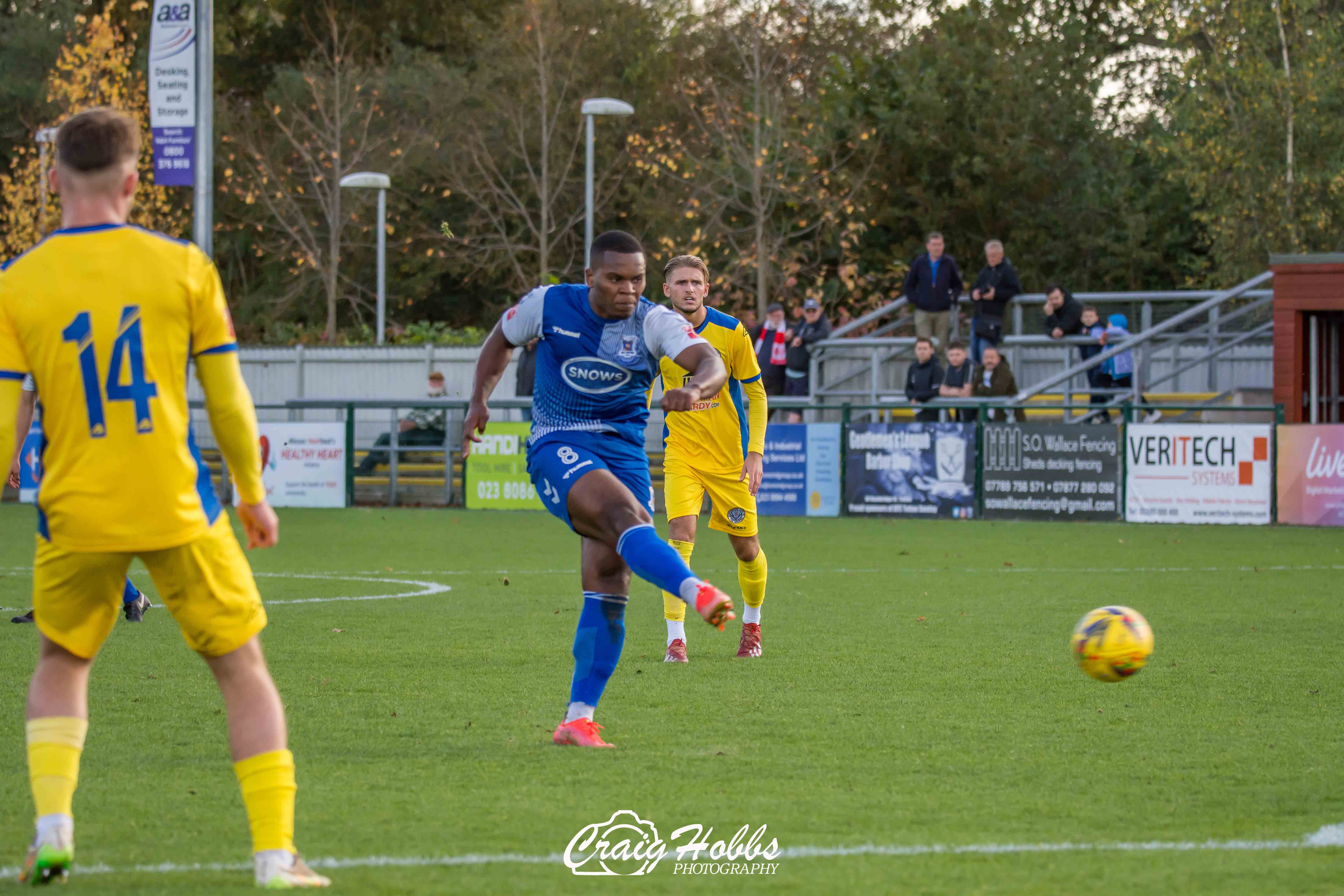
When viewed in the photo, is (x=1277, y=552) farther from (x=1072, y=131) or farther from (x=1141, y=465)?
(x=1072, y=131)

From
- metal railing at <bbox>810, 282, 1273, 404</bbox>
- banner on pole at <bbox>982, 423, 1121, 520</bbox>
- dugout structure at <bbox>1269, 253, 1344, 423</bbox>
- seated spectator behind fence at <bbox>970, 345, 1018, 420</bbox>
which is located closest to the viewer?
banner on pole at <bbox>982, 423, 1121, 520</bbox>

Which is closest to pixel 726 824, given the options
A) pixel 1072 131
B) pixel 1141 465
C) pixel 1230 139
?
pixel 1141 465

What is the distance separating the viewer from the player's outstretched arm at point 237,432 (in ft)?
13.7

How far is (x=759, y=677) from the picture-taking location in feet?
26.8

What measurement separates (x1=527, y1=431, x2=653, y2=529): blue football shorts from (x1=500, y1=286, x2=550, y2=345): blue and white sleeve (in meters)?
0.40

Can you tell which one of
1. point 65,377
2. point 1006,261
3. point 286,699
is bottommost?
point 286,699

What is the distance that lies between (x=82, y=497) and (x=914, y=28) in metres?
36.1

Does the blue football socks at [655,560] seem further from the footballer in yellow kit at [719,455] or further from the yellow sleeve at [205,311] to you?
the footballer in yellow kit at [719,455]

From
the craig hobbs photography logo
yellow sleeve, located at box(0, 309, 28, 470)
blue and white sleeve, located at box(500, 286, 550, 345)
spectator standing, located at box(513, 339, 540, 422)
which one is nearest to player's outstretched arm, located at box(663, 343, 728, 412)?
blue and white sleeve, located at box(500, 286, 550, 345)

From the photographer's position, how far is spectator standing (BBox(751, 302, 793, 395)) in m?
24.1

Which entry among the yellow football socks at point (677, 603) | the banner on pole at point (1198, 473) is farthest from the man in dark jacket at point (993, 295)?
the yellow football socks at point (677, 603)

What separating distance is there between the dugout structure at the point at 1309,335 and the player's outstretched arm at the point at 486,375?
17894mm

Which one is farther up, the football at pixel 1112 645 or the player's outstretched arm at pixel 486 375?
the player's outstretched arm at pixel 486 375

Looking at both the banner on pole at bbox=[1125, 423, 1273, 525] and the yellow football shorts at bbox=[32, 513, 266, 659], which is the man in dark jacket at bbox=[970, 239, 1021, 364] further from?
the yellow football shorts at bbox=[32, 513, 266, 659]
